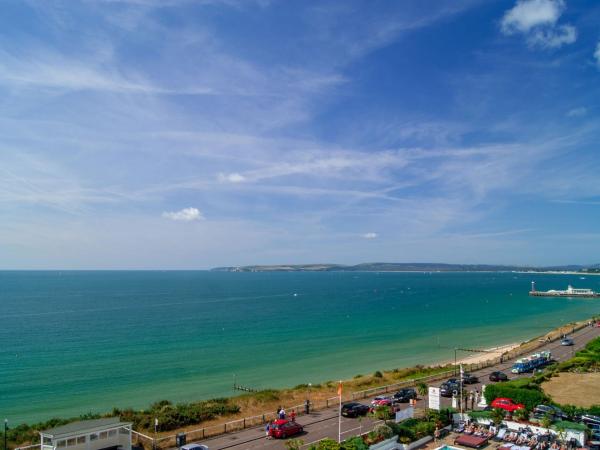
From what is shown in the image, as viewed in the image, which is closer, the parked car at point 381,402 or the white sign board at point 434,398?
the white sign board at point 434,398

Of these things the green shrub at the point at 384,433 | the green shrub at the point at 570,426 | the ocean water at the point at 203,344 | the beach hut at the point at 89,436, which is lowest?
the ocean water at the point at 203,344

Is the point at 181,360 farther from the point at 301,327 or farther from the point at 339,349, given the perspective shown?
the point at 301,327

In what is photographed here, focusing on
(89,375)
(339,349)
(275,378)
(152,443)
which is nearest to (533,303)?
(339,349)

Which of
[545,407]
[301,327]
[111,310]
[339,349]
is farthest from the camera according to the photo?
[111,310]

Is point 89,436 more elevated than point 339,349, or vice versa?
point 89,436

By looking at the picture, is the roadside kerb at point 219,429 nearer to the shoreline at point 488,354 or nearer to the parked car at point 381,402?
the parked car at point 381,402

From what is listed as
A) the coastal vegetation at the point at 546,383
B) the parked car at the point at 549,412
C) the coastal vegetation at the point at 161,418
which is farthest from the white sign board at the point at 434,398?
the coastal vegetation at the point at 161,418
